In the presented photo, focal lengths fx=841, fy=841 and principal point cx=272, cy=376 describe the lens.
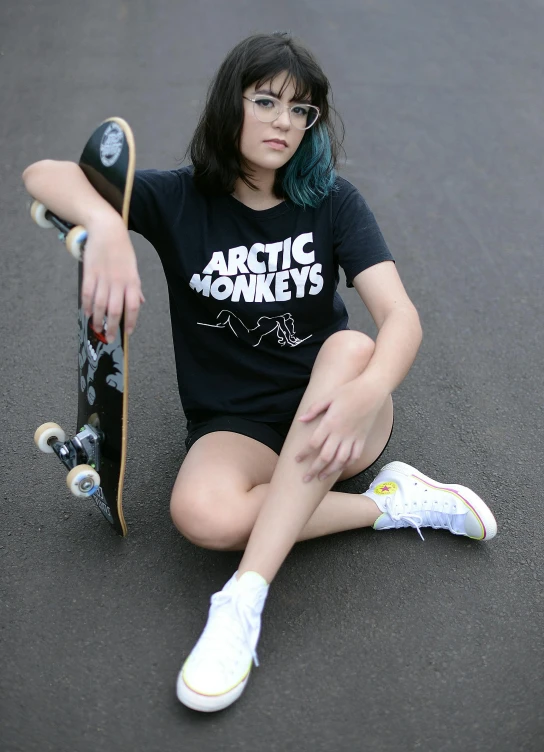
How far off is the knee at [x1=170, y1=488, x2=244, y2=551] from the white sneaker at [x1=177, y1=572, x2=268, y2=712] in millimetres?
151

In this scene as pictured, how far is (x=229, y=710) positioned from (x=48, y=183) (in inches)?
50.7

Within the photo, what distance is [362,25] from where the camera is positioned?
6.18 m

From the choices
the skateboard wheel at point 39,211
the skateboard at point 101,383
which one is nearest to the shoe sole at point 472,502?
the skateboard at point 101,383

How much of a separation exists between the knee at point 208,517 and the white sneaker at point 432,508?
48 cm

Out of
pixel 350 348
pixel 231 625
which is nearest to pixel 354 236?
pixel 350 348

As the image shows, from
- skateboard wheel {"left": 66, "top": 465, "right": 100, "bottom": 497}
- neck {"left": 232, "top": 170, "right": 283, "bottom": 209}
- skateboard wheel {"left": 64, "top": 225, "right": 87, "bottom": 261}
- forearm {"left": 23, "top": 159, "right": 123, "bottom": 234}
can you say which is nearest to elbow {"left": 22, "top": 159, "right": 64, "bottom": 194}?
forearm {"left": 23, "top": 159, "right": 123, "bottom": 234}

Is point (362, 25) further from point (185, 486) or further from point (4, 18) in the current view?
point (185, 486)

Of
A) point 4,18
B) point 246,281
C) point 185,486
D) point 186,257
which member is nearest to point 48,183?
point 186,257

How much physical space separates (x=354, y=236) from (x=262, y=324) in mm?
339

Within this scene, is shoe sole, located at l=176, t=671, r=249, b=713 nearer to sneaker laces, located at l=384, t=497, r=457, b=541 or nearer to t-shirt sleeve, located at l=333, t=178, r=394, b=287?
sneaker laces, located at l=384, t=497, r=457, b=541

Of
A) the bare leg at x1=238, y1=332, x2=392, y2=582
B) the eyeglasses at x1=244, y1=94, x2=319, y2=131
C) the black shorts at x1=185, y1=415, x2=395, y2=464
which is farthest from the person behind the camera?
the black shorts at x1=185, y1=415, x2=395, y2=464

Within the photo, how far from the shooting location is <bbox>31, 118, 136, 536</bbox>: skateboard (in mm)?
1905

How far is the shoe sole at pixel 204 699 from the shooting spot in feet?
5.99

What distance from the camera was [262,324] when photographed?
7.47 ft
